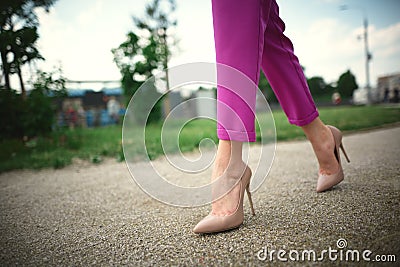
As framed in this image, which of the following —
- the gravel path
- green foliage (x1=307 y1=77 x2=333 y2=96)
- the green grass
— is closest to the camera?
the gravel path

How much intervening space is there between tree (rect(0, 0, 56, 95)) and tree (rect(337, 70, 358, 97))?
23766mm

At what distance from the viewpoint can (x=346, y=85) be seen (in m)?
22.5

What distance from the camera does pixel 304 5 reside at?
2.51 m

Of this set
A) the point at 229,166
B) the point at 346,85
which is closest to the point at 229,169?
the point at 229,166

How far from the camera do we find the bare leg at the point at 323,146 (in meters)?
1.15

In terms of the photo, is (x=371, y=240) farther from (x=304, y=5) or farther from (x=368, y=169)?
(x=304, y=5)

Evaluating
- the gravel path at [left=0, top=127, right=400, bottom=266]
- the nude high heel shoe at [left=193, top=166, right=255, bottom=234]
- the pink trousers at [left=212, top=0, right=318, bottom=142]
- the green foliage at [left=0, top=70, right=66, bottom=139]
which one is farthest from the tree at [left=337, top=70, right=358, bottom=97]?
the nude high heel shoe at [left=193, top=166, right=255, bottom=234]

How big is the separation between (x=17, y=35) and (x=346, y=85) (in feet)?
82.5

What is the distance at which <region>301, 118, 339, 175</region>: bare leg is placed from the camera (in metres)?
1.15

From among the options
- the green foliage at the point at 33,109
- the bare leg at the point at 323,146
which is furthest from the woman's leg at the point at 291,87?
the green foliage at the point at 33,109

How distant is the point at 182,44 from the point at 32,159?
5509 mm

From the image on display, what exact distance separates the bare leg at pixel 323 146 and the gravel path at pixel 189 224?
105mm

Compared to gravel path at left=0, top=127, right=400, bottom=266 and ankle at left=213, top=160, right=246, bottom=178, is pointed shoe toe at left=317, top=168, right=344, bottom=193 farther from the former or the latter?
ankle at left=213, top=160, right=246, bottom=178

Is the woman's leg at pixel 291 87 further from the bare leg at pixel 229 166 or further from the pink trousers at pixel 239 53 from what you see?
the bare leg at pixel 229 166
